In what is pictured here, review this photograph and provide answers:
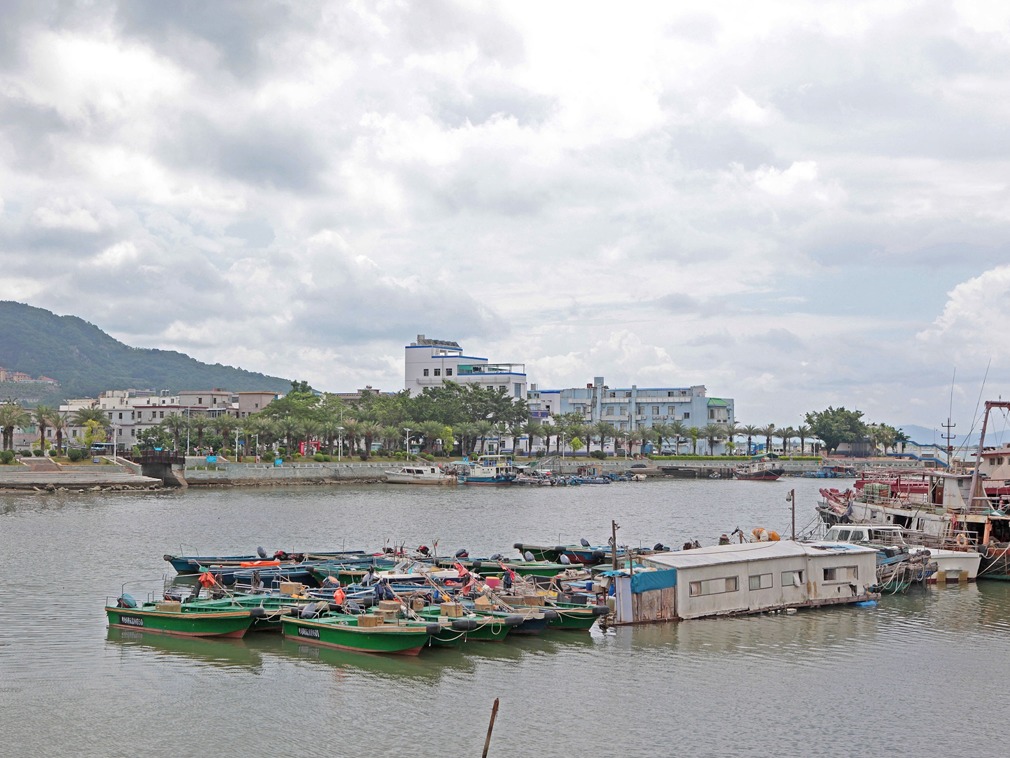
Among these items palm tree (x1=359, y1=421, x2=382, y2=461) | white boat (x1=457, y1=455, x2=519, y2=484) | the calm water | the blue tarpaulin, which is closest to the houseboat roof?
the blue tarpaulin

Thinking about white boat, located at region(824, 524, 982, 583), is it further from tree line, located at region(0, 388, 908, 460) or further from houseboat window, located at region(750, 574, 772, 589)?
tree line, located at region(0, 388, 908, 460)

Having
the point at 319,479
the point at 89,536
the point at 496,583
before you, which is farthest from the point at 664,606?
the point at 319,479

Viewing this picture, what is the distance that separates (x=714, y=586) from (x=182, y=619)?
63.7ft

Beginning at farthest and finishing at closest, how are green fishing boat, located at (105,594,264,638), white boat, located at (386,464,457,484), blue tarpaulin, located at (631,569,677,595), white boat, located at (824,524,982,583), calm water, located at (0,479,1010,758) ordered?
white boat, located at (386,464,457,484), white boat, located at (824,524,982,583), blue tarpaulin, located at (631,569,677,595), green fishing boat, located at (105,594,264,638), calm water, located at (0,479,1010,758)

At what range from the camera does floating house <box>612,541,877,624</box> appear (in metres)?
39.8

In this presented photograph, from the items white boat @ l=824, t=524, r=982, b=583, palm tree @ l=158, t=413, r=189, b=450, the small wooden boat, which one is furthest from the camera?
palm tree @ l=158, t=413, r=189, b=450

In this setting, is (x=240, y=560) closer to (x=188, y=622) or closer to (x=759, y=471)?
(x=188, y=622)

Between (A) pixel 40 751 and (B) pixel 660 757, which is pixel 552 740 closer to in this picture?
(B) pixel 660 757

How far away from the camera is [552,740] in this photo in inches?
1056

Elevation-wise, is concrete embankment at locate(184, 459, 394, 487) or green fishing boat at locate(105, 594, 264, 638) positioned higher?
concrete embankment at locate(184, 459, 394, 487)

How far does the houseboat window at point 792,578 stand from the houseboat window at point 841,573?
1.45 m

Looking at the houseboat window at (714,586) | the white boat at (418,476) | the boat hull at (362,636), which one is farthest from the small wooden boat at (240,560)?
the white boat at (418,476)

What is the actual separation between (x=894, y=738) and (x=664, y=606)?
13.2m

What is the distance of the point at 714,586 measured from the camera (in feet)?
134
